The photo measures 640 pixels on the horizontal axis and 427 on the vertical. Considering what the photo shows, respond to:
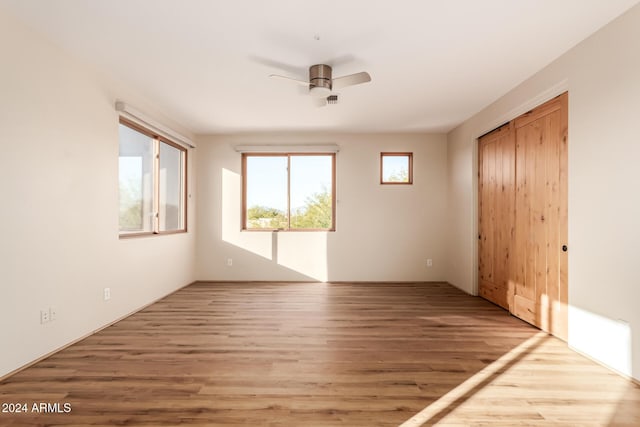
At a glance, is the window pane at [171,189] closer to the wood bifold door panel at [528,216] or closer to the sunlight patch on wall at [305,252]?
the sunlight patch on wall at [305,252]

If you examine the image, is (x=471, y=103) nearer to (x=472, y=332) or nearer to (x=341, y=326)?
(x=472, y=332)

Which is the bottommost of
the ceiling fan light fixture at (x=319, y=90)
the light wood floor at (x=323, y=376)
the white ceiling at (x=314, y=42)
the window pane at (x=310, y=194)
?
the light wood floor at (x=323, y=376)

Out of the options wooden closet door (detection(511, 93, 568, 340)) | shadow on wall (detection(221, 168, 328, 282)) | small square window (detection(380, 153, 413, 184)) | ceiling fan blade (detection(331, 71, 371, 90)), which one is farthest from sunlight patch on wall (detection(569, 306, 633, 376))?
shadow on wall (detection(221, 168, 328, 282))

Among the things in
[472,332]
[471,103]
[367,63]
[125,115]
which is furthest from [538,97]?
[125,115]

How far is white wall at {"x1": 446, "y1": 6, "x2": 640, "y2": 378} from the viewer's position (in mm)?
2102

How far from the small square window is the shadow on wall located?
1.48 meters

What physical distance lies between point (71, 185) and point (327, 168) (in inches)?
143

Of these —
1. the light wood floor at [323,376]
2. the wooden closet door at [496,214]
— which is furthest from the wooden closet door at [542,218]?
the light wood floor at [323,376]

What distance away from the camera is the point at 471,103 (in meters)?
3.95

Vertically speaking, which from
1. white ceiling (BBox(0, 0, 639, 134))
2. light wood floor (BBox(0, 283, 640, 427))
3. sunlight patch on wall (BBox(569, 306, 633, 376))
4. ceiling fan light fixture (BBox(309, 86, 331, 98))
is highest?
white ceiling (BBox(0, 0, 639, 134))

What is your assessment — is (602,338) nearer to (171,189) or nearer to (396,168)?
(396,168)

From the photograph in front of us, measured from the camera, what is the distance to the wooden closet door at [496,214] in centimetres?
364

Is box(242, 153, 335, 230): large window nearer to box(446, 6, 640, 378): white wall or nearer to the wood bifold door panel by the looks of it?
the wood bifold door panel

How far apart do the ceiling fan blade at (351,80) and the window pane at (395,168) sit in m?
2.81
